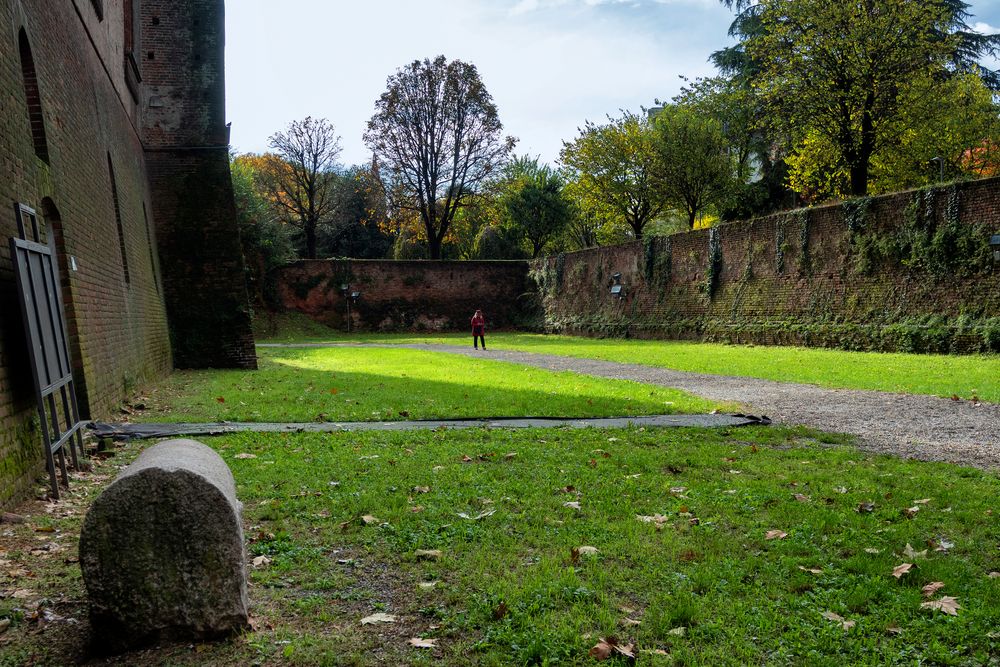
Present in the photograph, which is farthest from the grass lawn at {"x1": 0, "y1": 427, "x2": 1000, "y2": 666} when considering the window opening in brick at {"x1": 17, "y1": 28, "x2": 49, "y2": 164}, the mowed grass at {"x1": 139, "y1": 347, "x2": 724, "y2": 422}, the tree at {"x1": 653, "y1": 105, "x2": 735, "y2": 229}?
the tree at {"x1": 653, "y1": 105, "x2": 735, "y2": 229}

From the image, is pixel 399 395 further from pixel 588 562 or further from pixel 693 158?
pixel 693 158

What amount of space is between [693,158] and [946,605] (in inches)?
1327

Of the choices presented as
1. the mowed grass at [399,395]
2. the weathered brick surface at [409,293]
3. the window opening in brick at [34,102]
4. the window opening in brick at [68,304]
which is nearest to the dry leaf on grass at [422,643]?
the mowed grass at [399,395]

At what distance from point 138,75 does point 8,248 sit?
13535mm

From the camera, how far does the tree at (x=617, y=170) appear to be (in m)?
37.8

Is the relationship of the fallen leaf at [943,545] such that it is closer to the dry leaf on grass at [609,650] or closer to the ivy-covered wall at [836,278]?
the dry leaf on grass at [609,650]

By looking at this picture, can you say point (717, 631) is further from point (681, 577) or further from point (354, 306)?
point (354, 306)

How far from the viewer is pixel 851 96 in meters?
23.8

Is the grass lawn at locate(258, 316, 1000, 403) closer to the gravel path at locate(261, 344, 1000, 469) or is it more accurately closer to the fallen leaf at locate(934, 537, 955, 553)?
the gravel path at locate(261, 344, 1000, 469)

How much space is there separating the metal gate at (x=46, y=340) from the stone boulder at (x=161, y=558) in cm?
258

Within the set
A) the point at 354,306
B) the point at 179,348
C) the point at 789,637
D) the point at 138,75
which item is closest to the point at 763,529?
the point at 789,637

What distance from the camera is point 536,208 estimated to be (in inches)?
1845

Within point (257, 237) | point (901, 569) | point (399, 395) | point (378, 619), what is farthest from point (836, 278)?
point (257, 237)

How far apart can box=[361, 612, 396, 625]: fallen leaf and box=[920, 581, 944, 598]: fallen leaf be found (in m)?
2.29
